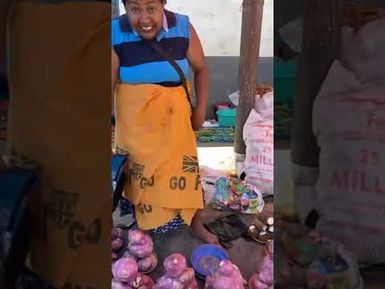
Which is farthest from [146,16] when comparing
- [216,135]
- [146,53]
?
[216,135]

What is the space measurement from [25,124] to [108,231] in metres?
0.25

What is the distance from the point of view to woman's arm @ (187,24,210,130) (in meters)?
3.07

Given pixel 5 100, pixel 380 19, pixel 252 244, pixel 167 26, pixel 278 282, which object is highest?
pixel 167 26

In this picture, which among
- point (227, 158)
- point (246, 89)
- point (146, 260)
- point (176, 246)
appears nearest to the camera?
point (146, 260)

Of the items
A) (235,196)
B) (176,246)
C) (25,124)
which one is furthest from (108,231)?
(235,196)

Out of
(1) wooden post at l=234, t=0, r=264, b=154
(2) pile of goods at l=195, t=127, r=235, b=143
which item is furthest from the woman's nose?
(2) pile of goods at l=195, t=127, r=235, b=143

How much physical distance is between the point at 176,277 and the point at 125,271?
22 cm

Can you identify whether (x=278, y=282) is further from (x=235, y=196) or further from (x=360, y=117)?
(x=235, y=196)

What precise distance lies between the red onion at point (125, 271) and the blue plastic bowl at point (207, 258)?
1.22 ft

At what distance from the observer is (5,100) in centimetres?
121

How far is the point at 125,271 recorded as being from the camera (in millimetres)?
2641

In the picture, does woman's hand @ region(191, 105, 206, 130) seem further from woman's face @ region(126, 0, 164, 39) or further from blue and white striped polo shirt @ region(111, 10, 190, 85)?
woman's face @ region(126, 0, 164, 39)

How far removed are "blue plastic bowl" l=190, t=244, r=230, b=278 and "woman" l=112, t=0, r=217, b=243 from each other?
0.67ft

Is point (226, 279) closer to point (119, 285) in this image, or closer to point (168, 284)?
point (168, 284)
